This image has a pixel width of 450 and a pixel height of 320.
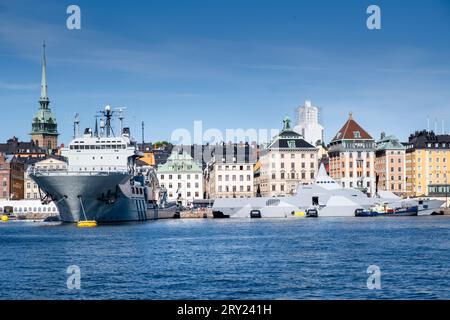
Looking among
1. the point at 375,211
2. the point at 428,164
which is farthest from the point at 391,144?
the point at 375,211

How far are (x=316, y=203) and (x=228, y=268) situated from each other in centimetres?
8317

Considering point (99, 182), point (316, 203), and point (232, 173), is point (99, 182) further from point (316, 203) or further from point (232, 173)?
point (232, 173)

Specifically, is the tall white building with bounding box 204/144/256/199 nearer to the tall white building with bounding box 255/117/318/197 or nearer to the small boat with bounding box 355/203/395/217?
the tall white building with bounding box 255/117/318/197

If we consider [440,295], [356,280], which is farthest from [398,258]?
[440,295]

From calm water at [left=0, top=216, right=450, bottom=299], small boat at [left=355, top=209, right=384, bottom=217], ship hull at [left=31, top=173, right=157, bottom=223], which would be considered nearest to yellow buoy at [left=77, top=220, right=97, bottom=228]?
ship hull at [left=31, top=173, right=157, bottom=223]

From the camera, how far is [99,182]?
76.6 metres

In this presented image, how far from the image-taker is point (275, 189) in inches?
5738

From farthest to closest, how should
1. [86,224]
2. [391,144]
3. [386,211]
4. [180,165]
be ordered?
[180,165] < [391,144] < [386,211] < [86,224]

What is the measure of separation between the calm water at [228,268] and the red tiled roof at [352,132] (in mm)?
99514

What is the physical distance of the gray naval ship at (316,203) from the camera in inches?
4446

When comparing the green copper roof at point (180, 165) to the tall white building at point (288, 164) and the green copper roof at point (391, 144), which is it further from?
the green copper roof at point (391, 144)

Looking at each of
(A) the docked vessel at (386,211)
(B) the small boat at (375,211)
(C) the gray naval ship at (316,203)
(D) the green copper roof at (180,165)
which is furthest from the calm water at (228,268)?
(D) the green copper roof at (180,165)

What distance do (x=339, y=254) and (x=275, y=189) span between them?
108m
